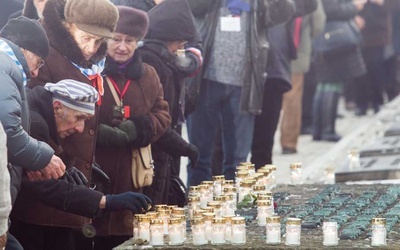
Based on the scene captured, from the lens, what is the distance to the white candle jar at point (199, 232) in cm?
678

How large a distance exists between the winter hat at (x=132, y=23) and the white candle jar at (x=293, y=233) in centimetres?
209

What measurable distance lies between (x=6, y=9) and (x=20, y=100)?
9.55 ft

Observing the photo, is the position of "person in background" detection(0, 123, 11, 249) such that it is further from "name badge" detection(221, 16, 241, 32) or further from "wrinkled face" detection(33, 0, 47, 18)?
"name badge" detection(221, 16, 241, 32)

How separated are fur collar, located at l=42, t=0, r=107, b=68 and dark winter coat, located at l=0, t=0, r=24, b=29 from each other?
1.76 m

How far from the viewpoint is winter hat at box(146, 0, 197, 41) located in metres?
9.20

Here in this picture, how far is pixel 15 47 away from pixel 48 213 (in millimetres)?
997

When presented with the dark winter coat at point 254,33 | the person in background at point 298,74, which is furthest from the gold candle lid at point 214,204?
the person in background at point 298,74

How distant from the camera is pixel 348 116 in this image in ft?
72.0

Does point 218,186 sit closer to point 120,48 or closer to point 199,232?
point 120,48

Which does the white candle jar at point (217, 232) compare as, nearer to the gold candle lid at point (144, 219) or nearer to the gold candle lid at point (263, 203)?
the gold candle lid at point (144, 219)

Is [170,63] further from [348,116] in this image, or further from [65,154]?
[348,116]

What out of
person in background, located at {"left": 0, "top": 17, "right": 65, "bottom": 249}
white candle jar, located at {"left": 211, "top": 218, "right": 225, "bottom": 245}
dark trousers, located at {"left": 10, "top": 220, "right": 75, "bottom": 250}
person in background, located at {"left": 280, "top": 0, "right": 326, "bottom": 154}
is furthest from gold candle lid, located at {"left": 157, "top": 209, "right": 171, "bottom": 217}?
person in background, located at {"left": 280, "top": 0, "right": 326, "bottom": 154}

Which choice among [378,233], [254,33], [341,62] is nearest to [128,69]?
[378,233]

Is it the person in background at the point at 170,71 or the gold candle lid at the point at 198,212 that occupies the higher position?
the person in background at the point at 170,71
